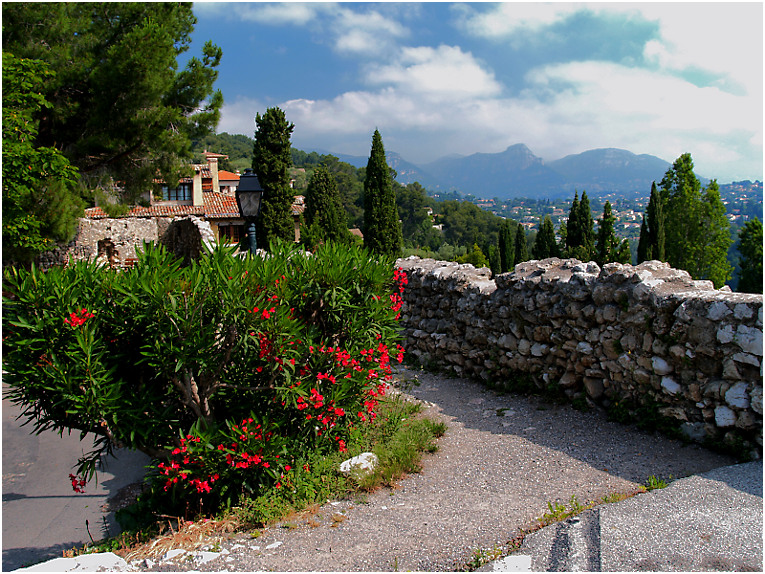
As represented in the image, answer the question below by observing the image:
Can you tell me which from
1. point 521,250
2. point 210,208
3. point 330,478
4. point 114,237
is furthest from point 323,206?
point 330,478

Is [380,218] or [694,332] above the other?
[380,218]

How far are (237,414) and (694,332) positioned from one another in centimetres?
444

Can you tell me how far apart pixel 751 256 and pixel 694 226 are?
3.69 metres

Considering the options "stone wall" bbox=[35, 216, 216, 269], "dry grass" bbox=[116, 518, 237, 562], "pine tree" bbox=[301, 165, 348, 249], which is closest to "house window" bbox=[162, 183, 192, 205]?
"pine tree" bbox=[301, 165, 348, 249]

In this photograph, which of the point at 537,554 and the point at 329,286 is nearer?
the point at 537,554

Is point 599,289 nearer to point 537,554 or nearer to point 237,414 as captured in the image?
point 537,554

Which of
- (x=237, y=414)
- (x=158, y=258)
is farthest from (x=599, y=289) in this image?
(x=158, y=258)

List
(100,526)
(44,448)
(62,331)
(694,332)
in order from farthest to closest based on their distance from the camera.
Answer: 1. (44,448)
2. (100,526)
3. (694,332)
4. (62,331)

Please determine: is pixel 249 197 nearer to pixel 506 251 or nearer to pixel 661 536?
pixel 661 536

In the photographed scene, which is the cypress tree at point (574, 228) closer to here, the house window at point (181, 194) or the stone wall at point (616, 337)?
the stone wall at point (616, 337)

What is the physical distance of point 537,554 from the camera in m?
3.42

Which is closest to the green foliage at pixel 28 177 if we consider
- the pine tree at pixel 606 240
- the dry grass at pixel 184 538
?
the dry grass at pixel 184 538

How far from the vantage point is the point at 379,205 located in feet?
84.5

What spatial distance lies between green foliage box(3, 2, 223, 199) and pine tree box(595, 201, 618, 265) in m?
19.0
